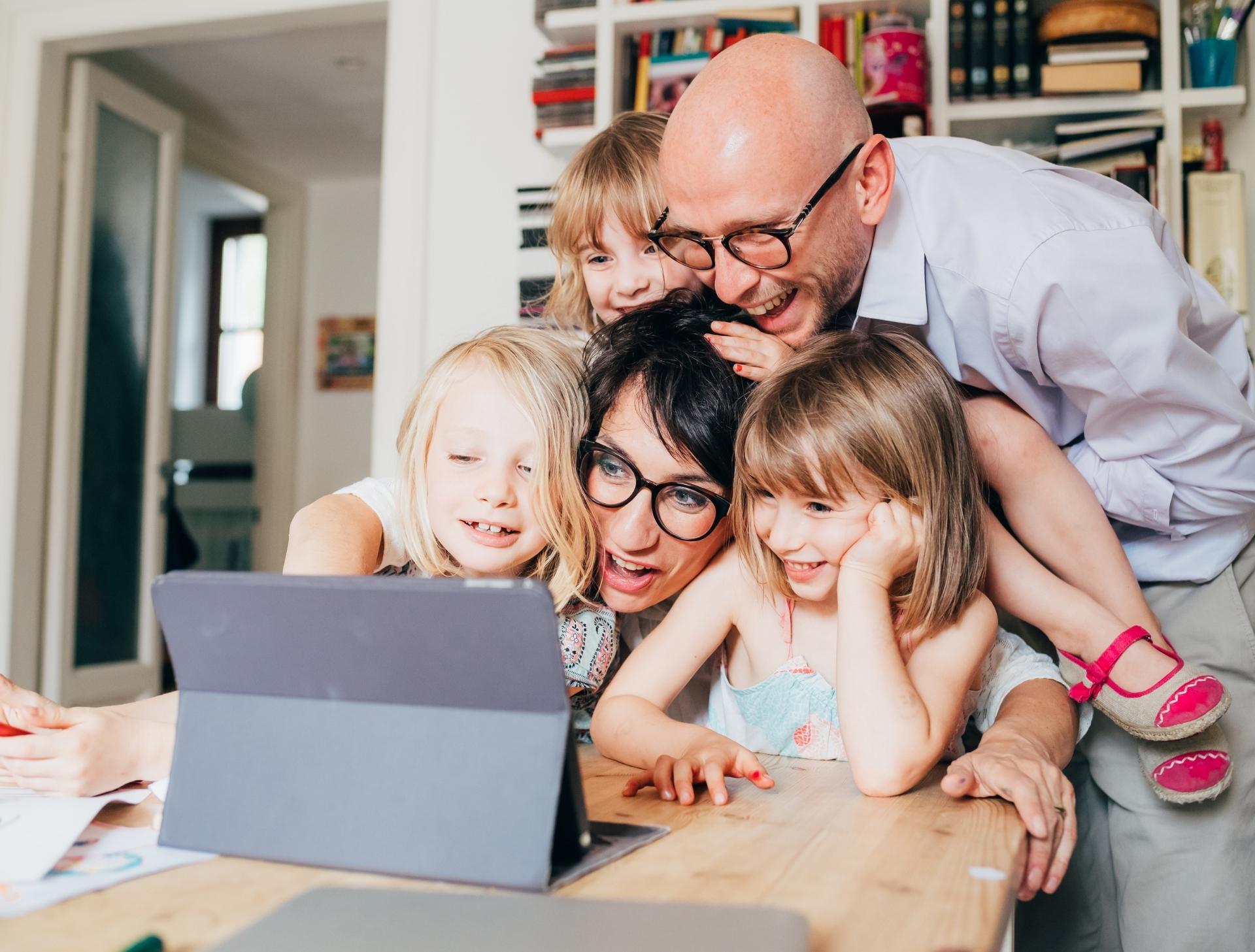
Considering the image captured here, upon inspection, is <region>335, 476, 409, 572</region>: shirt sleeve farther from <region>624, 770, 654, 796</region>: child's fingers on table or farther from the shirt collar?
the shirt collar

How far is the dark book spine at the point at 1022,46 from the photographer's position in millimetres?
2699

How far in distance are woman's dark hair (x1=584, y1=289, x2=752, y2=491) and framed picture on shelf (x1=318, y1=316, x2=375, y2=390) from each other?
5.04 m

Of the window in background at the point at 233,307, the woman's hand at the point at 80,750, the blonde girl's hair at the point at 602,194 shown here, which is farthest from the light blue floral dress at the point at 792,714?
the window in background at the point at 233,307

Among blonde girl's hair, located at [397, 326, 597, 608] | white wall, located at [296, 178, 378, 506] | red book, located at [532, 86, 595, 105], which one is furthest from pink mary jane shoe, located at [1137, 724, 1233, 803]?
white wall, located at [296, 178, 378, 506]

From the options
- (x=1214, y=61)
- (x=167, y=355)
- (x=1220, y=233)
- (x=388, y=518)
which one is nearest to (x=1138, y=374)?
(x=388, y=518)

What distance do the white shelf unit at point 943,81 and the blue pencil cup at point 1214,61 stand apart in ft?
0.14

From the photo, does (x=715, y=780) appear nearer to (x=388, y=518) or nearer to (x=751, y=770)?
(x=751, y=770)

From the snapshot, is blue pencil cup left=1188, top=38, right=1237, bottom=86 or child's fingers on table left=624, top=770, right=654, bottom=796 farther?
blue pencil cup left=1188, top=38, right=1237, bottom=86

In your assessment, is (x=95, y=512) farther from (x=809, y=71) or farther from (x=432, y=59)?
(x=809, y=71)

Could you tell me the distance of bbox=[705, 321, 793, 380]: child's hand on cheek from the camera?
1235 millimetres

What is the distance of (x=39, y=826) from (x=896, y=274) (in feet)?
3.51

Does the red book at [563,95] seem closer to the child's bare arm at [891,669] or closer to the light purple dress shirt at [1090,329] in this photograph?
the light purple dress shirt at [1090,329]

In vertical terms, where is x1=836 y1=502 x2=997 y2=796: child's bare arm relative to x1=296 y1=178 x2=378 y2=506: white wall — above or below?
below

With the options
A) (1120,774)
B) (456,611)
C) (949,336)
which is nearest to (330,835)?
(456,611)
